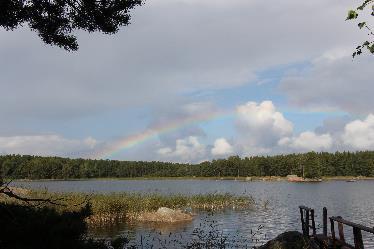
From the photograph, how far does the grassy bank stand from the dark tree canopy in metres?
18.7

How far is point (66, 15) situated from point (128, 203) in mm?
29389

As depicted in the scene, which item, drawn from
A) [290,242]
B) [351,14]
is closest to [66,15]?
[351,14]

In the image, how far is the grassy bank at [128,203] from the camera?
1344 inches

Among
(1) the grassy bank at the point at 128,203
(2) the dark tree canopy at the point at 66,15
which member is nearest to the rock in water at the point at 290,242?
(2) the dark tree canopy at the point at 66,15

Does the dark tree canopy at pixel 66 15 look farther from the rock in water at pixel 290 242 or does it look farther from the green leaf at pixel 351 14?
the rock in water at pixel 290 242

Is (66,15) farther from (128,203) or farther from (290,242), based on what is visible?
(128,203)

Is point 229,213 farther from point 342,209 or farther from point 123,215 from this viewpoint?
point 342,209

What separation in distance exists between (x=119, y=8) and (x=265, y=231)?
2557 cm

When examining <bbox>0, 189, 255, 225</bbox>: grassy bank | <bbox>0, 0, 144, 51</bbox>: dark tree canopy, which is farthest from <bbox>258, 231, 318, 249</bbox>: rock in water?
<bbox>0, 189, 255, 225</bbox>: grassy bank

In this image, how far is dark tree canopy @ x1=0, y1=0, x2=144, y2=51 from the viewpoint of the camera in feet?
30.7

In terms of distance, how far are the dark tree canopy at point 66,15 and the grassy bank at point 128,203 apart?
735 inches

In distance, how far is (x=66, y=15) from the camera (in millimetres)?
9953

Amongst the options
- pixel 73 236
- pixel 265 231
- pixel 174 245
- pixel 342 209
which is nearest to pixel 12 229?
pixel 73 236

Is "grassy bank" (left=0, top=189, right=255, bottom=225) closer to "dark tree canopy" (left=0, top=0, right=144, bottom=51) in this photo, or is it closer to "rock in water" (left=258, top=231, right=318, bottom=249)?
"rock in water" (left=258, top=231, right=318, bottom=249)
